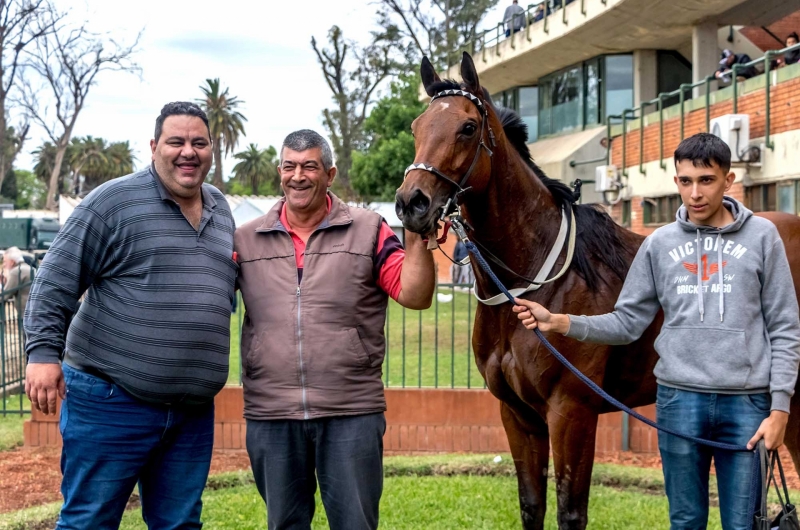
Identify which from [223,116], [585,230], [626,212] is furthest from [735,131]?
[223,116]

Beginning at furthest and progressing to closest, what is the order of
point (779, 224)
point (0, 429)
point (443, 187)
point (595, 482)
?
point (0, 429) → point (595, 482) → point (779, 224) → point (443, 187)

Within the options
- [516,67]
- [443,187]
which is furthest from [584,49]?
[443,187]

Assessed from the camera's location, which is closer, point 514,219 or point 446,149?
point 446,149

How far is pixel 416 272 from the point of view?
321 centimetres

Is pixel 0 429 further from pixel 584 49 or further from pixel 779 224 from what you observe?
pixel 584 49

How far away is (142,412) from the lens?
3.23 m

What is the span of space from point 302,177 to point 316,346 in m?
0.69

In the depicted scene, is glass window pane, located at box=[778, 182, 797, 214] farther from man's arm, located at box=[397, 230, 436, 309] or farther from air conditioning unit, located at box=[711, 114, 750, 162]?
man's arm, located at box=[397, 230, 436, 309]

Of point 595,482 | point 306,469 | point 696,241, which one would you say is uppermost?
point 696,241

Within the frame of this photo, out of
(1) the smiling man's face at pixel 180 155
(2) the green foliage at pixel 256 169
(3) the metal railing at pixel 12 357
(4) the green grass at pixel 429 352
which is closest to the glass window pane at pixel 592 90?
(4) the green grass at pixel 429 352

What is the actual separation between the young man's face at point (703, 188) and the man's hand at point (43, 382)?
8.06 ft

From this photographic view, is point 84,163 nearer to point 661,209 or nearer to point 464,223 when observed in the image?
point 661,209

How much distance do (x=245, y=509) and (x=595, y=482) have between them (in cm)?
262

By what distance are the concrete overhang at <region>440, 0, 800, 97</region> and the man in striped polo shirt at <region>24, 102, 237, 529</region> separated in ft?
53.0
